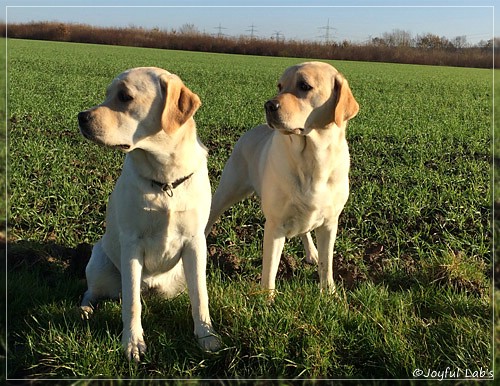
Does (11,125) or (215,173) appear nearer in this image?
(215,173)

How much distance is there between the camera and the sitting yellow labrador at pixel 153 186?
2721 mm

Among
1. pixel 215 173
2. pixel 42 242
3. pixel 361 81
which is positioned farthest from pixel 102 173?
pixel 361 81

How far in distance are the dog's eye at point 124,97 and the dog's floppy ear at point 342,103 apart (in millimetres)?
1296

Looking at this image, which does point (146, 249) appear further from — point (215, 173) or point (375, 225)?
point (215, 173)

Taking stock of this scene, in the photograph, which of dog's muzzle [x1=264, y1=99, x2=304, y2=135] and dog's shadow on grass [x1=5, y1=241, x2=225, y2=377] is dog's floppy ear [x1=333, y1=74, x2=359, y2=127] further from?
dog's shadow on grass [x1=5, y1=241, x2=225, y2=377]

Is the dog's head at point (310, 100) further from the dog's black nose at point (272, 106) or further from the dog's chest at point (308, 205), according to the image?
the dog's chest at point (308, 205)

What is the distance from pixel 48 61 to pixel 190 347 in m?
25.4

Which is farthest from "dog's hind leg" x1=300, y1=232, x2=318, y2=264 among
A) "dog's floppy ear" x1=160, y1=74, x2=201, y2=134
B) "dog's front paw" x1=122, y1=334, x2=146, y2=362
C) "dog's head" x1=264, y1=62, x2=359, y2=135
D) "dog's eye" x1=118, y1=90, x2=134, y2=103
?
"dog's eye" x1=118, y1=90, x2=134, y2=103

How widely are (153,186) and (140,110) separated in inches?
17.4

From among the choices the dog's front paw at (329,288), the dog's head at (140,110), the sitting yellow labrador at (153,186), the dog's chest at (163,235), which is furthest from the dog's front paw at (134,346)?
the dog's front paw at (329,288)

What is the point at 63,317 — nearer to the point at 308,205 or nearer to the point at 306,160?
the point at 308,205

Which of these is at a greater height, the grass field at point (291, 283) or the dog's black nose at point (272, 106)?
the dog's black nose at point (272, 106)

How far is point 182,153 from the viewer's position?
2.87 metres

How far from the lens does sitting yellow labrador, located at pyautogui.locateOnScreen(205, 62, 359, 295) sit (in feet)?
10.5
